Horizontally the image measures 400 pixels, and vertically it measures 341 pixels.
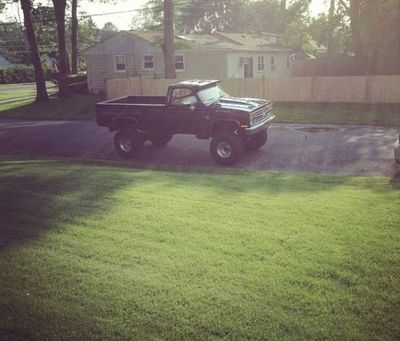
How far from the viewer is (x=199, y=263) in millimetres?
5023

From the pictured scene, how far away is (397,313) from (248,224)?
99.6 inches

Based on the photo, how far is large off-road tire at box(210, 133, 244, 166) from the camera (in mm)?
11633

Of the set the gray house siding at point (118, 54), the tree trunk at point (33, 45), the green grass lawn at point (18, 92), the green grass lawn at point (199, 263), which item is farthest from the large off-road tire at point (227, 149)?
the green grass lawn at point (18, 92)

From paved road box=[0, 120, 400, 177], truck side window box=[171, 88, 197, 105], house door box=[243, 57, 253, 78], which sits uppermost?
house door box=[243, 57, 253, 78]

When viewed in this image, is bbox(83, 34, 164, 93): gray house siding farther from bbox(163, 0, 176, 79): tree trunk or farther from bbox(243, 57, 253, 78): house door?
bbox(163, 0, 176, 79): tree trunk

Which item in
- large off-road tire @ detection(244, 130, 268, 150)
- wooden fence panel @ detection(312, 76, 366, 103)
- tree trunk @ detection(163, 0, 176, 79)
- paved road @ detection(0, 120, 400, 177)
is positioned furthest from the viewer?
tree trunk @ detection(163, 0, 176, 79)

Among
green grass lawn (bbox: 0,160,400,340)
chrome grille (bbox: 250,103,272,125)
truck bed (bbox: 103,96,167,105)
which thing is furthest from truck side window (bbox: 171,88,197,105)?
green grass lawn (bbox: 0,160,400,340)

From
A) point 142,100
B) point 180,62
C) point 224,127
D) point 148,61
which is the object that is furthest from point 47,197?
point 148,61

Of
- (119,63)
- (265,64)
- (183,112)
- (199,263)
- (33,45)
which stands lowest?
(199,263)

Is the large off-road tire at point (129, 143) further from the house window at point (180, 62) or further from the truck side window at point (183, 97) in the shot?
the house window at point (180, 62)

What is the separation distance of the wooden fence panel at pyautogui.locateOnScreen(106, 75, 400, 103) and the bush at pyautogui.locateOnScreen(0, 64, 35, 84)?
143 ft

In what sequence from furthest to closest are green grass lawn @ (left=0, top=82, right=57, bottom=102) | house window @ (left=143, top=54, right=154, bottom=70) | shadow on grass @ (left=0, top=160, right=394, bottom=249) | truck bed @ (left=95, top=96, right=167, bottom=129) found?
green grass lawn @ (left=0, top=82, right=57, bottom=102) < house window @ (left=143, top=54, right=154, bottom=70) < truck bed @ (left=95, top=96, right=167, bottom=129) < shadow on grass @ (left=0, top=160, right=394, bottom=249)

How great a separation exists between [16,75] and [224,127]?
197 feet

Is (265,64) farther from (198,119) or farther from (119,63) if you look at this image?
(198,119)
